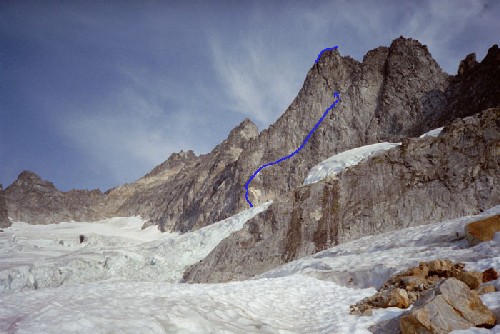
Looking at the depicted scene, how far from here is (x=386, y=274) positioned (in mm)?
11891

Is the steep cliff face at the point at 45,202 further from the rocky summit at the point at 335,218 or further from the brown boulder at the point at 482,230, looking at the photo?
the brown boulder at the point at 482,230

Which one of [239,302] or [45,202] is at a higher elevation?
[45,202]

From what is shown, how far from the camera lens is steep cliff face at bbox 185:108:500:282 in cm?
2950

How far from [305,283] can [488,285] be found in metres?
7.31

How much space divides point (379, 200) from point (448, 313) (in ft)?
93.4

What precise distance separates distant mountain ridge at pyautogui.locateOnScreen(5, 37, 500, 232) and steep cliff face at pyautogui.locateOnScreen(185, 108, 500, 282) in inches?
618

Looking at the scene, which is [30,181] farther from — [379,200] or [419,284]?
[419,284]

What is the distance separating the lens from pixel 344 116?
63.4 meters

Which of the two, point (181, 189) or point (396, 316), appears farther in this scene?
point (181, 189)

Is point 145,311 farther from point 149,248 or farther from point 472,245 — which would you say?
point 149,248

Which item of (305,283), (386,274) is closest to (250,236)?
(305,283)

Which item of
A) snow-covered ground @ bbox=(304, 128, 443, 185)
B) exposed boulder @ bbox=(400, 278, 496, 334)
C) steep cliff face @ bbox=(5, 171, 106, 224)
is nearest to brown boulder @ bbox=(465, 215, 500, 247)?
exposed boulder @ bbox=(400, 278, 496, 334)

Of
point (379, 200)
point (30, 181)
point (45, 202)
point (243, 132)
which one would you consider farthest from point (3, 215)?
point (379, 200)

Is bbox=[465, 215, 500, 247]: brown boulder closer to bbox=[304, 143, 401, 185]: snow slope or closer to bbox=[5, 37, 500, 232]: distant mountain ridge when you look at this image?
bbox=[304, 143, 401, 185]: snow slope
